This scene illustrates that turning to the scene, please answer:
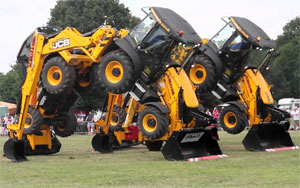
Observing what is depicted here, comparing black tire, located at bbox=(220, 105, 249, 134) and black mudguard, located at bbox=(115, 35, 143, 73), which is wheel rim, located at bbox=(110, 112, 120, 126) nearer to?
black tire, located at bbox=(220, 105, 249, 134)

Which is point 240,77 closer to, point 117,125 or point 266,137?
point 266,137

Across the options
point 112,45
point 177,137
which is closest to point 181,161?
point 177,137

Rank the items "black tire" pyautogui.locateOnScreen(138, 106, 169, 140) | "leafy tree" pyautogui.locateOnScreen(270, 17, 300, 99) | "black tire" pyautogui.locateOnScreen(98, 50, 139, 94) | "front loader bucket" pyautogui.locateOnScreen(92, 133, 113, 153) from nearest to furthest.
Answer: "black tire" pyautogui.locateOnScreen(138, 106, 169, 140) → "black tire" pyautogui.locateOnScreen(98, 50, 139, 94) → "front loader bucket" pyautogui.locateOnScreen(92, 133, 113, 153) → "leafy tree" pyautogui.locateOnScreen(270, 17, 300, 99)

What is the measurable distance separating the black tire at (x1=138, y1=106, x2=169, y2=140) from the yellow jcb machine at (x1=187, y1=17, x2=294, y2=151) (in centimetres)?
471

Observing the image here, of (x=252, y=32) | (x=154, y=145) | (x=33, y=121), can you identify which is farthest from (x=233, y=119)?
(x=33, y=121)

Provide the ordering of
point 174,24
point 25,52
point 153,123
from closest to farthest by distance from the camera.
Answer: point 153,123 < point 174,24 < point 25,52

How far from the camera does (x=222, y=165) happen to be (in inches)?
562

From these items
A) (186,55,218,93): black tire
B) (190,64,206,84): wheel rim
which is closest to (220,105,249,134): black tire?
(186,55,218,93): black tire

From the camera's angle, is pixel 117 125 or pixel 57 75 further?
pixel 117 125

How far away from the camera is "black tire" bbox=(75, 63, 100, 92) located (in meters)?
18.6

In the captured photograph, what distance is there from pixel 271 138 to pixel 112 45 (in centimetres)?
695

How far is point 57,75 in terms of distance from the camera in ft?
57.8

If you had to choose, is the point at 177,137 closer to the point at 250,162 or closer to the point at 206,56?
the point at 250,162

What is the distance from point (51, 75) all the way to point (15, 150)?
2690mm
